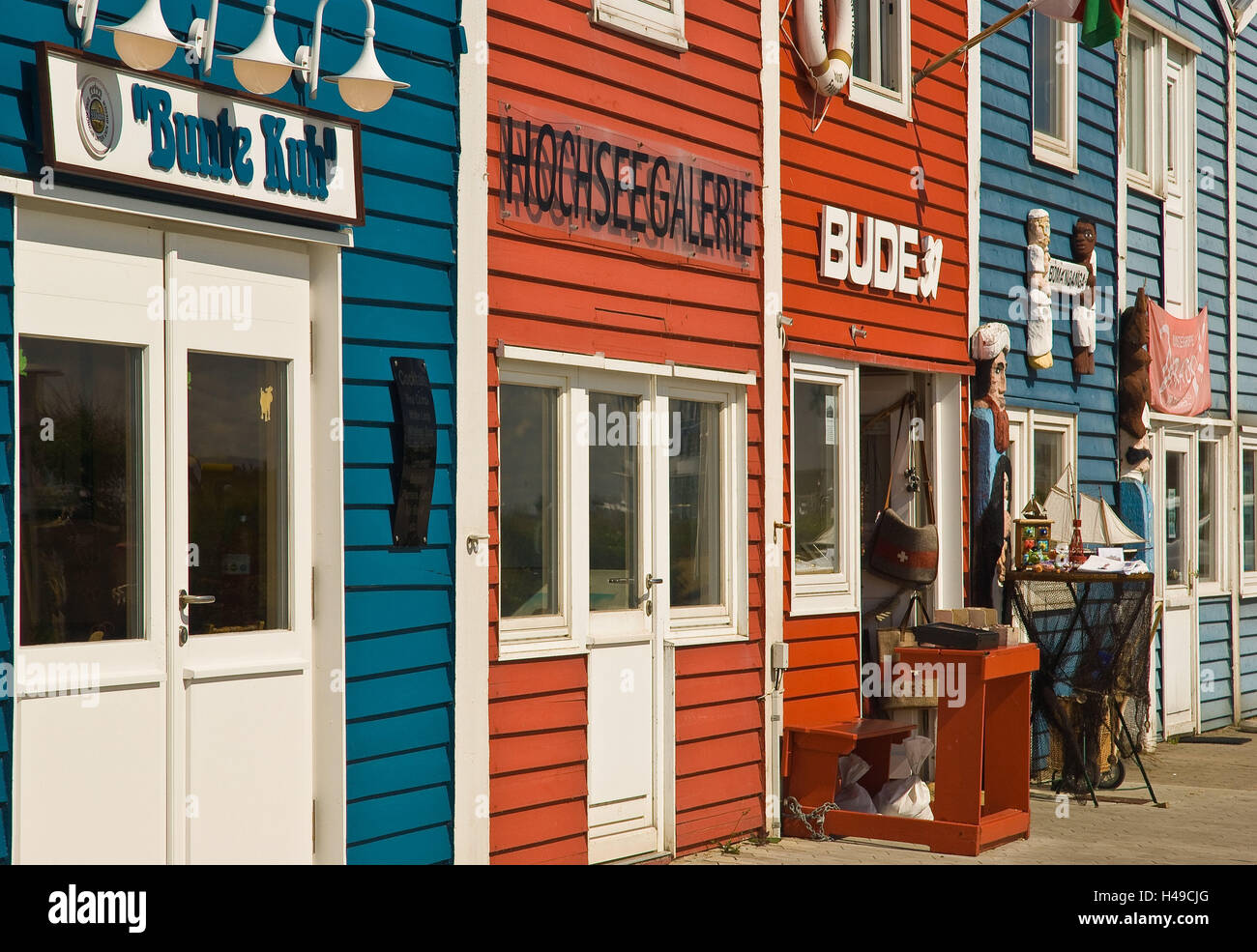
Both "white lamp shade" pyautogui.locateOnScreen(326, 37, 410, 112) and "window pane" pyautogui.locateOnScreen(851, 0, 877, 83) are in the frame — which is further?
"window pane" pyautogui.locateOnScreen(851, 0, 877, 83)

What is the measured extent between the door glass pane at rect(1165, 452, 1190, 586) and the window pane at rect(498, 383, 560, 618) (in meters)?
8.04

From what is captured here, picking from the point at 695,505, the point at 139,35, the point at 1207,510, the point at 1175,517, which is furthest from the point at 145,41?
the point at 1207,510

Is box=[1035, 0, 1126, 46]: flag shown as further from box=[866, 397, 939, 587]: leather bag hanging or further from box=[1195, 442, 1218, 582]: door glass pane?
box=[1195, 442, 1218, 582]: door glass pane

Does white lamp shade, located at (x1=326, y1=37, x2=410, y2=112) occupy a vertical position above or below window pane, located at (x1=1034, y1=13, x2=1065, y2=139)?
below

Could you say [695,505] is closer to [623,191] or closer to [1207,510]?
[623,191]

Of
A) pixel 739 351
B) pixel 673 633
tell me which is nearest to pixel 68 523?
pixel 673 633

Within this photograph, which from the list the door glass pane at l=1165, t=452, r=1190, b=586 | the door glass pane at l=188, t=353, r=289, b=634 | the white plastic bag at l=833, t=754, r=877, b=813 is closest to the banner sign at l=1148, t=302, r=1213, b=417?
the door glass pane at l=1165, t=452, r=1190, b=586

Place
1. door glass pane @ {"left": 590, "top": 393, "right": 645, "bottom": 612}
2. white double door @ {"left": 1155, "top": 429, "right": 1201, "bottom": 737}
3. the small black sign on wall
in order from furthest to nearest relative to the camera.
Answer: white double door @ {"left": 1155, "top": 429, "right": 1201, "bottom": 737} < door glass pane @ {"left": 590, "top": 393, "right": 645, "bottom": 612} < the small black sign on wall

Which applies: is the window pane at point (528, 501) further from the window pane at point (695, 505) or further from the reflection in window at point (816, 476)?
the reflection in window at point (816, 476)

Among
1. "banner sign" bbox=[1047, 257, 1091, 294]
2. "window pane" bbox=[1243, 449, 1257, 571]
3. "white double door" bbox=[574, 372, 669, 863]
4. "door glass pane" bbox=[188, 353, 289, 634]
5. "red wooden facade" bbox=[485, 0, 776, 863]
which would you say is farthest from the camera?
"window pane" bbox=[1243, 449, 1257, 571]

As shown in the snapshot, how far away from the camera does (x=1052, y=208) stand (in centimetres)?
1144

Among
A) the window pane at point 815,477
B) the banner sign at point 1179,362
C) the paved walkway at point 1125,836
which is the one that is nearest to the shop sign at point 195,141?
the window pane at point 815,477

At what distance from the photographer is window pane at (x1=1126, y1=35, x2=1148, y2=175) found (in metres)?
13.2

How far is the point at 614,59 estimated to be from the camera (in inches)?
290
